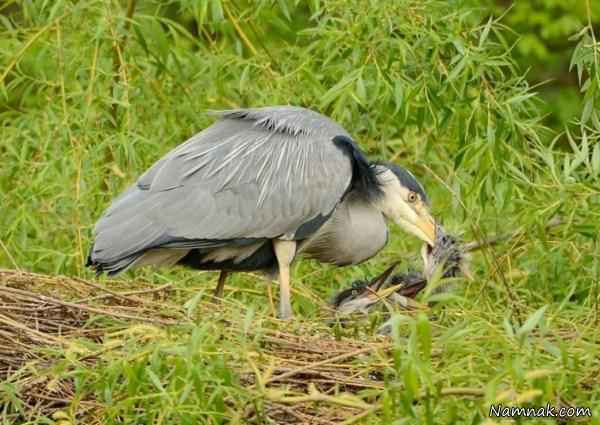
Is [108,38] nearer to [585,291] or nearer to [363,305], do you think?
[363,305]

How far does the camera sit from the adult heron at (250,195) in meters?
5.66

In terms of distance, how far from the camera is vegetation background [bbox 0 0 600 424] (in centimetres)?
402

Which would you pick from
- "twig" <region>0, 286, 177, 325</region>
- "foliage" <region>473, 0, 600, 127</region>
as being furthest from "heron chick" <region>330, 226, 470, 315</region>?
"foliage" <region>473, 0, 600, 127</region>

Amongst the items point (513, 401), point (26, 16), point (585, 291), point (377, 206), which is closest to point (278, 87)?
point (377, 206)

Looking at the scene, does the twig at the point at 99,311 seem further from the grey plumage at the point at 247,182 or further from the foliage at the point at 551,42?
the foliage at the point at 551,42

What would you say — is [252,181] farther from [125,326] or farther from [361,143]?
[125,326]

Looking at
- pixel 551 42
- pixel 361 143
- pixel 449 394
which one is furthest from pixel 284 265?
pixel 551 42

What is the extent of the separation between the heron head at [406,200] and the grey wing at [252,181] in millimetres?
235

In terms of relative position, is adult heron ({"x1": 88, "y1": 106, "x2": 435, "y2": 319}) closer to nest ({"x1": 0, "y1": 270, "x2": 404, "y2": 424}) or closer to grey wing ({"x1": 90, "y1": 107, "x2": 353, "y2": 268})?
grey wing ({"x1": 90, "y1": 107, "x2": 353, "y2": 268})

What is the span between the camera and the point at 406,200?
6141 mm

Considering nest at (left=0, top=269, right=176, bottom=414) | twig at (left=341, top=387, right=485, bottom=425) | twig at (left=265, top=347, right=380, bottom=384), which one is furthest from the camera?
nest at (left=0, top=269, right=176, bottom=414)

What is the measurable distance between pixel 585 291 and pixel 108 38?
2.34 meters

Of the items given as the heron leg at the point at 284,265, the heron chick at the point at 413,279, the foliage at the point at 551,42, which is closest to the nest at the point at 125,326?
the heron leg at the point at 284,265

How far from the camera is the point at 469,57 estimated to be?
573 cm
